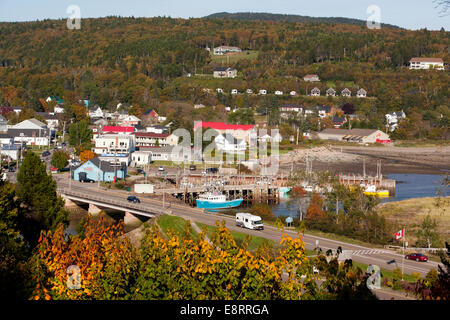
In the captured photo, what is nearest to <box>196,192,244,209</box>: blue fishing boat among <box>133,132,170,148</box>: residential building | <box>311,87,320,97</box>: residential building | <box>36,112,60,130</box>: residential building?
<box>133,132,170,148</box>: residential building

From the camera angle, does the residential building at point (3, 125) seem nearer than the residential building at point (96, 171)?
No

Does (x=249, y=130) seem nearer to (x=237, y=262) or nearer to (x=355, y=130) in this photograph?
(x=355, y=130)

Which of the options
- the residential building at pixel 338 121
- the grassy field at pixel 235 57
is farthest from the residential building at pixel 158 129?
the grassy field at pixel 235 57

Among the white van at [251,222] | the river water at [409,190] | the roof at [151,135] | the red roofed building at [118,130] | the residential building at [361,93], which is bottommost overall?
the river water at [409,190]

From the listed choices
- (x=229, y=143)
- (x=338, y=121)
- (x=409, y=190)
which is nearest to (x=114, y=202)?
(x=409, y=190)

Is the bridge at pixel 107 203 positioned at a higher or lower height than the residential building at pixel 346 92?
lower

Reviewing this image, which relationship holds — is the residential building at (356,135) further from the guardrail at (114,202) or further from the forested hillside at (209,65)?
the guardrail at (114,202)
